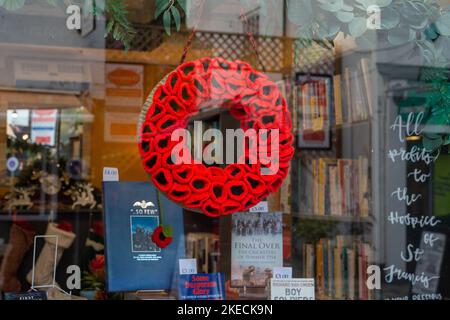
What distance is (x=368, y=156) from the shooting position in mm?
3709

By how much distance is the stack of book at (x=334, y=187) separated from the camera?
12.1 ft

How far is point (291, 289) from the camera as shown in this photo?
2.96 metres

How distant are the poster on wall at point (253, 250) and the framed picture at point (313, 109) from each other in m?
0.85

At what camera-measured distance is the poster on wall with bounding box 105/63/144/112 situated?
15.0ft

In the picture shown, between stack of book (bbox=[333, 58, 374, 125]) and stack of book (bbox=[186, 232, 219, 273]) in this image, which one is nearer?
stack of book (bbox=[186, 232, 219, 273])

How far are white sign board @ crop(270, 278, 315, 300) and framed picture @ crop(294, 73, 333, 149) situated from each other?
3.43 feet

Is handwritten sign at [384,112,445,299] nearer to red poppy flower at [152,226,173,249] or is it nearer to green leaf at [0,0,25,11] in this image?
red poppy flower at [152,226,173,249]

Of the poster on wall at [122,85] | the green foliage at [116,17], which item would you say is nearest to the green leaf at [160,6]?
the green foliage at [116,17]

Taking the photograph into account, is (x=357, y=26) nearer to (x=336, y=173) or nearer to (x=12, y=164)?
(x=336, y=173)

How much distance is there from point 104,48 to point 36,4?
1.07 m

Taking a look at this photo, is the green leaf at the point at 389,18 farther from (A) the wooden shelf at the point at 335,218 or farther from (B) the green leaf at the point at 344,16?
(A) the wooden shelf at the point at 335,218

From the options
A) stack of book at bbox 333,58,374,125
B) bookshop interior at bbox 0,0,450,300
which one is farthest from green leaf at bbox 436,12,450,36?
stack of book at bbox 333,58,374,125
